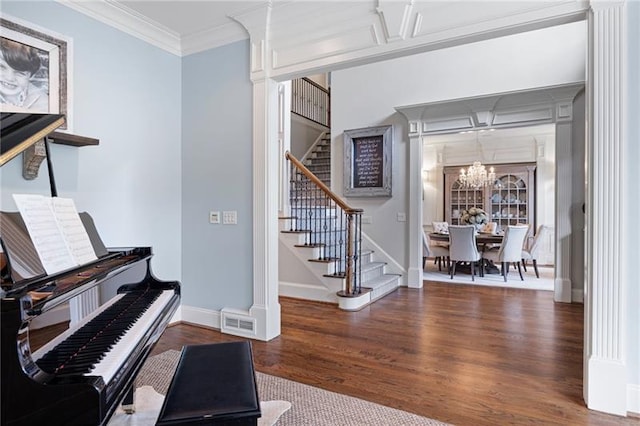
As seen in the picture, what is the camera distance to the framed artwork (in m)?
2.33

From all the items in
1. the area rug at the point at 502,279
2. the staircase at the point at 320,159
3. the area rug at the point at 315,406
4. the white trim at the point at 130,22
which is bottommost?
the area rug at the point at 502,279

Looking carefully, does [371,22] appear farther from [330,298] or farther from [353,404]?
[330,298]

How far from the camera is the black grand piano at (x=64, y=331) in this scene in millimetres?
948

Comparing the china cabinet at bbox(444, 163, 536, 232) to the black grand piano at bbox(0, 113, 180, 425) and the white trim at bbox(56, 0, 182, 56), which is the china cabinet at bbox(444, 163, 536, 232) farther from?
the black grand piano at bbox(0, 113, 180, 425)

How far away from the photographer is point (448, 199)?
29.0 feet

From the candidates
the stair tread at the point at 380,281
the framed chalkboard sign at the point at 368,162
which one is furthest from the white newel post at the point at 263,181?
the framed chalkboard sign at the point at 368,162

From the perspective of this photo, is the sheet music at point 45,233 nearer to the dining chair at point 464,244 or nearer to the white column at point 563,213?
the white column at point 563,213

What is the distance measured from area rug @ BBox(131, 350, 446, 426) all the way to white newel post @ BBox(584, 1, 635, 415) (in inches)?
40.0

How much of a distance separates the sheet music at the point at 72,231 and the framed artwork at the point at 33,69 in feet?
4.15

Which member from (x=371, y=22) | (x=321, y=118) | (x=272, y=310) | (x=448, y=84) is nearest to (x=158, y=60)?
(x=371, y=22)

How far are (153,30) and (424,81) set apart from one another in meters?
3.95

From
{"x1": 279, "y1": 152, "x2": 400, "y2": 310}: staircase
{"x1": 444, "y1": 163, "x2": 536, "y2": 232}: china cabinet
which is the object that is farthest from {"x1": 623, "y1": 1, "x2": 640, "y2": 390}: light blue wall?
{"x1": 444, "y1": 163, "x2": 536, "y2": 232}: china cabinet

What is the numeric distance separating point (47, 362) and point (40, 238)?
18.8 inches

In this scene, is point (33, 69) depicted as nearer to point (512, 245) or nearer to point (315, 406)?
point (315, 406)
